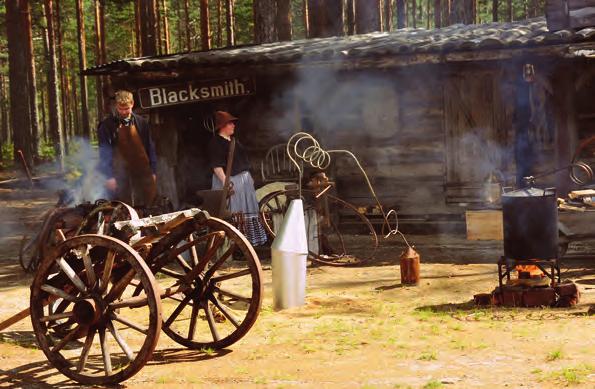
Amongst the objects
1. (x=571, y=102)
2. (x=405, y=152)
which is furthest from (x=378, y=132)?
(x=571, y=102)

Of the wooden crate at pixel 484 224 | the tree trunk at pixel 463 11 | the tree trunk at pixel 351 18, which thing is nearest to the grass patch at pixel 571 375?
the wooden crate at pixel 484 224

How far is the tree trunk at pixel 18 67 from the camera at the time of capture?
978 inches

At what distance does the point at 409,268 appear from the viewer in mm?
9750

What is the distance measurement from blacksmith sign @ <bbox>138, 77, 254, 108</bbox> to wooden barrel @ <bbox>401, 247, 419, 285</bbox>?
5.50 metres

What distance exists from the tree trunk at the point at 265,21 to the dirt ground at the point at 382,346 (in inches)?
461

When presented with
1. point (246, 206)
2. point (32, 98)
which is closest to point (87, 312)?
point (246, 206)

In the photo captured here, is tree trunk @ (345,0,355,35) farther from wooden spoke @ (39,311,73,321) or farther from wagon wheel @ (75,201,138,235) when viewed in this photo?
wooden spoke @ (39,311,73,321)

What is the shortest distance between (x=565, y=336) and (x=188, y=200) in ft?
29.8

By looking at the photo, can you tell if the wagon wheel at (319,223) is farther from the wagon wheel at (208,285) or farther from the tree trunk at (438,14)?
the tree trunk at (438,14)

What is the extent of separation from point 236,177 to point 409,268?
3178 millimetres

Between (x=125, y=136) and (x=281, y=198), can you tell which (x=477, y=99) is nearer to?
(x=281, y=198)

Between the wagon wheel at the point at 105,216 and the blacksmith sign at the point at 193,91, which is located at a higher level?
the blacksmith sign at the point at 193,91

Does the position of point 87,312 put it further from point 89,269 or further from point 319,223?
point 319,223

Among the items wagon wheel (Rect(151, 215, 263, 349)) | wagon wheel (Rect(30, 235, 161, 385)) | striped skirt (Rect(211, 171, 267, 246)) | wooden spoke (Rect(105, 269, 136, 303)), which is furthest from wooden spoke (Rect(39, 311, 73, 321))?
striped skirt (Rect(211, 171, 267, 246))
